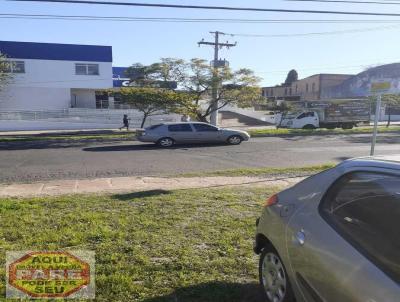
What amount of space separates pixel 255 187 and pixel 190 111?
67.3 ft

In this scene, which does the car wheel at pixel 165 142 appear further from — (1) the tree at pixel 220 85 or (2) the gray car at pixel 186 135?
(1) the tree at pixel 220 85

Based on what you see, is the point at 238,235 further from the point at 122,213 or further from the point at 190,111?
the point at 190,111

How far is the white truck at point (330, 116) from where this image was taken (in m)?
33.8

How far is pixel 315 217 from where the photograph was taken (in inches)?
113

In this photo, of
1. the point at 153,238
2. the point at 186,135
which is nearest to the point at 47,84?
the point at 186,135

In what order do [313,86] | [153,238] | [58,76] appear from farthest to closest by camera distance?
[313,86] < [58,76] < [153,238]

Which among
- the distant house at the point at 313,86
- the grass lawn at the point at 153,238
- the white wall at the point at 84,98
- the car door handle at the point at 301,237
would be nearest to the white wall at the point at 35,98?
the white wall at the point at 84,98

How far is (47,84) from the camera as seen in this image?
39281 mm

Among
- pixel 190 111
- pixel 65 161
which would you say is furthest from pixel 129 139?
pixel 65 161

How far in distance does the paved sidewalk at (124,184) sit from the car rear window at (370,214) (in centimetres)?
594

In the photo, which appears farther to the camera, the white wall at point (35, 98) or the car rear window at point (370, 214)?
the white wall at point (35, 98)

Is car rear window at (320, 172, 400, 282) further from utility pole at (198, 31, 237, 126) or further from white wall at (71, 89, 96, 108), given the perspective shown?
white wall at (71, 89, 96, 108)

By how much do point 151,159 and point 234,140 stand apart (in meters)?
6.77

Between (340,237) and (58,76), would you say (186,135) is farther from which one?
(58,76)
